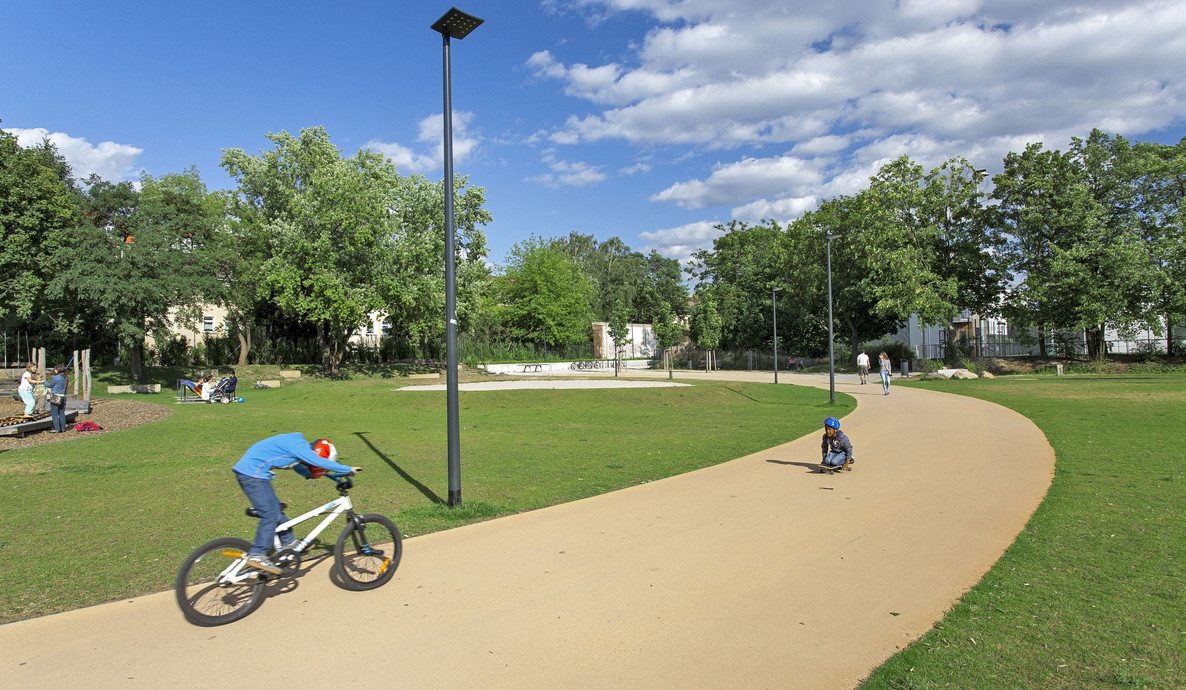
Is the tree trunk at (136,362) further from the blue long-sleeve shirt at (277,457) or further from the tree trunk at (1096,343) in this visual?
the tree trunk at (1096,343)

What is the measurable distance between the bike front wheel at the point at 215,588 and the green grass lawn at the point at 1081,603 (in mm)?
4262

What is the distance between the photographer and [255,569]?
15.9 ft

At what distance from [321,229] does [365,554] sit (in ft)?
115

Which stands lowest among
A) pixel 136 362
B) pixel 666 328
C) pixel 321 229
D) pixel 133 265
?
pixel 136 362

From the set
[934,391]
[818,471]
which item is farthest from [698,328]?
[818,471]

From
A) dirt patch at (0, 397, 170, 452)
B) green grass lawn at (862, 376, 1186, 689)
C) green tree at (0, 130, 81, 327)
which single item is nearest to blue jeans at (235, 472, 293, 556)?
green grass lawn at (862, 376, 1186, 689)

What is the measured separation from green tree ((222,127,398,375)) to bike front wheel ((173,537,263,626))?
107ft

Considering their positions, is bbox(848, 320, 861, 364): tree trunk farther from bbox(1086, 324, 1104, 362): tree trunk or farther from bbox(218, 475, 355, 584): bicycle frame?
bbox(218, 475, 355, 584): bicycle frame

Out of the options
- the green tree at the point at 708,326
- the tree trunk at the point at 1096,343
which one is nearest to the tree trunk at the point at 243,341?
the green tree at the point at 708,326

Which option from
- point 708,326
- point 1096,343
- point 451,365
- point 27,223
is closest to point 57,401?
point 451,365

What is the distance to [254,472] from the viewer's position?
4883mm

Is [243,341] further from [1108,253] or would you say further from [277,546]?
[1108,253]

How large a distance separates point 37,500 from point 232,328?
4390 cm

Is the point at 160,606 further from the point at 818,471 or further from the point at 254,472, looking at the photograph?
the point at 818,471
